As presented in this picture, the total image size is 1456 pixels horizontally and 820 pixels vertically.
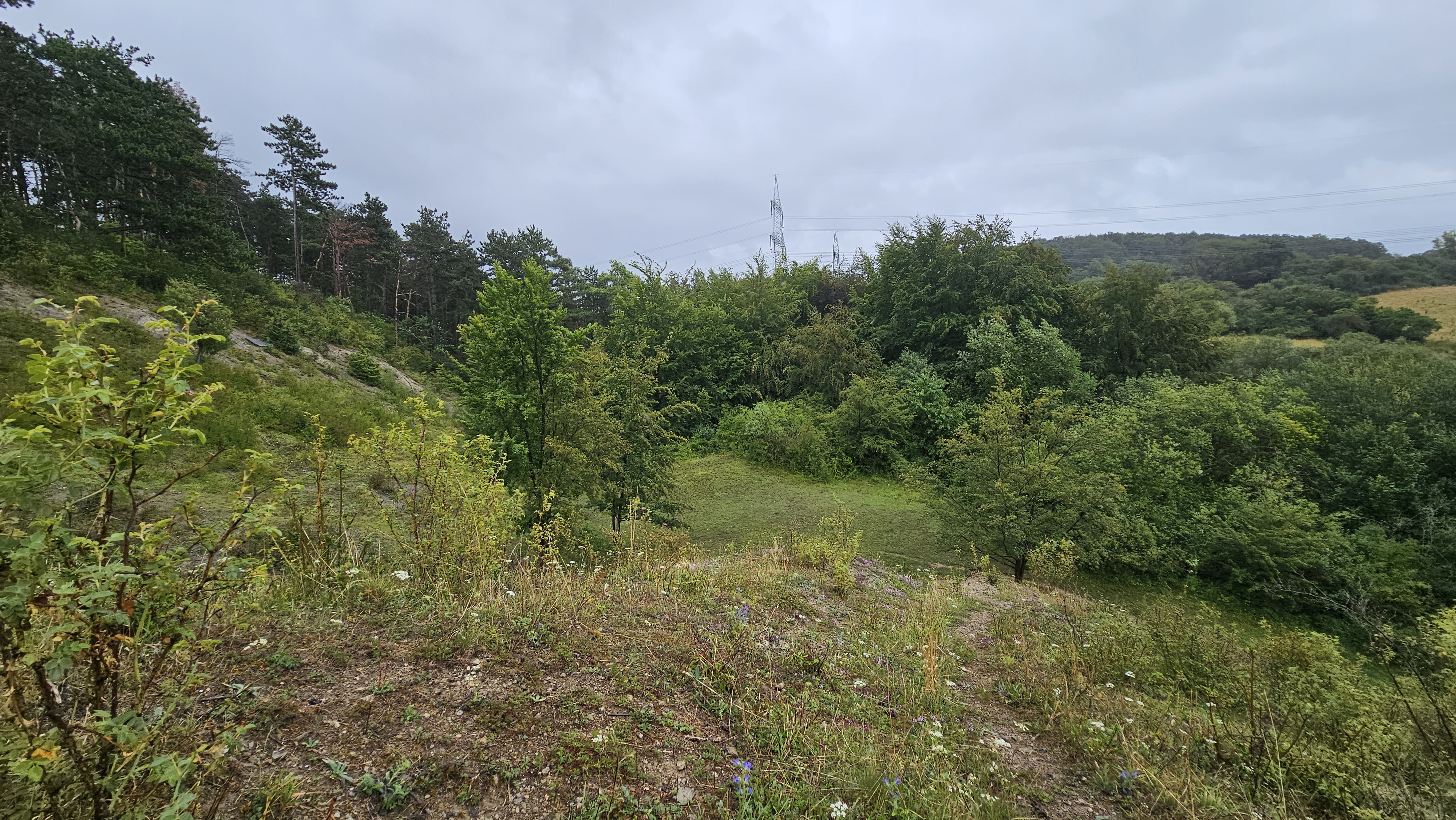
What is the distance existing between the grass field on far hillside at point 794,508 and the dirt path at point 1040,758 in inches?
277

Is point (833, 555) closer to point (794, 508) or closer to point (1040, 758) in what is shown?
point (1040, 758)

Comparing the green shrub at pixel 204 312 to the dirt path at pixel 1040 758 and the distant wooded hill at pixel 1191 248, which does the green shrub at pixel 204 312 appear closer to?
the dirt path at pixel 1040 758

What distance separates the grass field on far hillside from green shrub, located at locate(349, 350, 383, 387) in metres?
12.4

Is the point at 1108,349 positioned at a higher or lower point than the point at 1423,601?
higher

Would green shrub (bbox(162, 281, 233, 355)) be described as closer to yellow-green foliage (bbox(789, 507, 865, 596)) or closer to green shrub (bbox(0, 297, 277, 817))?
yellow-green foliage (bbox(789, 507, 865, 596))

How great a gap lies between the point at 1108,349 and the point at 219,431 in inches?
1064

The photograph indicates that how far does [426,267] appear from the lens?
3297 centimetres

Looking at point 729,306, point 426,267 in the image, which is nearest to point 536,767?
point 729,306

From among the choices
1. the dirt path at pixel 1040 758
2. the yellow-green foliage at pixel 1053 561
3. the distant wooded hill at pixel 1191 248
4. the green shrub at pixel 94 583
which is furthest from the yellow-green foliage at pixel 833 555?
the distant wooded hill at pixel 1191 248

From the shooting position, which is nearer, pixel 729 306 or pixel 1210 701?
pixel 1210 701

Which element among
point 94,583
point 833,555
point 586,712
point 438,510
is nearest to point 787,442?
point 833,555

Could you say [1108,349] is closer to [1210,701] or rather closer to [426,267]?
[1210,701]

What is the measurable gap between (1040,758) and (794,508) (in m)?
11.7

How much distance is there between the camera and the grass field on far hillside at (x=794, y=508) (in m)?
11.9
